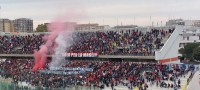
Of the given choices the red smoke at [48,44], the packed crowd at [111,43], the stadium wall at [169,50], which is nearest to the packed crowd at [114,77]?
the stadium wall at [169,50]

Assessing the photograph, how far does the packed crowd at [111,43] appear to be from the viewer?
29625 mm

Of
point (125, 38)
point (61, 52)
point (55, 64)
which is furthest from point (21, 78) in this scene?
point (125, 38)

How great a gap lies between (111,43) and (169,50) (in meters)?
7.02

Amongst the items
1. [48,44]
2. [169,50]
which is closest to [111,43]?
[169,50]

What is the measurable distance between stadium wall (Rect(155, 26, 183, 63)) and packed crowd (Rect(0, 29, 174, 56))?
797 millimetres

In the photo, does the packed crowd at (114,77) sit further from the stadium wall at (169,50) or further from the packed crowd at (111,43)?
the packed crowd at (111,43)

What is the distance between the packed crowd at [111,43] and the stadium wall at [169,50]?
80 cm

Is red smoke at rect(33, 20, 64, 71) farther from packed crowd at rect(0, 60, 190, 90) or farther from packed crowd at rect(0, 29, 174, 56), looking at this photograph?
packed crowd at rect(0, 60, 190, 90)

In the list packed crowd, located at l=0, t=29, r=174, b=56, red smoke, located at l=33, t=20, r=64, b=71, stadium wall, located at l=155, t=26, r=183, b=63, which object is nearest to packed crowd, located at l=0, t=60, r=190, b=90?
stadium wall, located at l=155, t=26, r=183, b=63

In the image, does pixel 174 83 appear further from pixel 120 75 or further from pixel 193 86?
pixel 120 75

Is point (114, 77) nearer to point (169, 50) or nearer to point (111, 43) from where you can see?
point (169, 50)

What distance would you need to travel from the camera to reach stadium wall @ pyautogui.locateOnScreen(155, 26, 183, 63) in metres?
26.9

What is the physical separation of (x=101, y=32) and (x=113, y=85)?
563 inches

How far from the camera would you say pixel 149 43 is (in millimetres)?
29953
